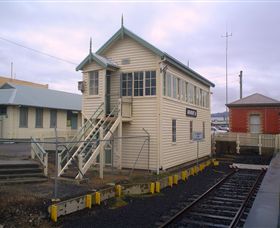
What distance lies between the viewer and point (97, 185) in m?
11.1

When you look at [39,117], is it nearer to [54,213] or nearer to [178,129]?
[178,129]

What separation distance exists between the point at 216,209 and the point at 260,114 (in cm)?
2266

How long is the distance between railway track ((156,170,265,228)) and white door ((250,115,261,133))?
17.6m

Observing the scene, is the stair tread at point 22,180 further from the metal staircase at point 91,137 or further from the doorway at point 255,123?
the doorway at point 255,123

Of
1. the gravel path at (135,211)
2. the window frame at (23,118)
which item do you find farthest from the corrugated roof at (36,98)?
the gravel path at (135,211)

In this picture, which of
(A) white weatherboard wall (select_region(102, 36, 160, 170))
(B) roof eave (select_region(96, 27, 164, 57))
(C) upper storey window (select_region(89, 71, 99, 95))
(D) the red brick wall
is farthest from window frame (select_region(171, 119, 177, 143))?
(D) the red brick wall

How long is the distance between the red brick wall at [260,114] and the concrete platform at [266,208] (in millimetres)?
21465

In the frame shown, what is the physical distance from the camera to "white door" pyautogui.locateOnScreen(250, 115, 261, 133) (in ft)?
100

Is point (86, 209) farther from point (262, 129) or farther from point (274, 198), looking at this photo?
point (262, 129)

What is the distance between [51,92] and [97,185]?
72.8 feet

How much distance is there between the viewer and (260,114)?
30.3m

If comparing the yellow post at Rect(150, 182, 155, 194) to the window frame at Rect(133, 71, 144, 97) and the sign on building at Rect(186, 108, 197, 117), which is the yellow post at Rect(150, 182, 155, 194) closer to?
the window frame at Rect(133, 71, 144, 97)

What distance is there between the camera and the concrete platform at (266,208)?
5.98m

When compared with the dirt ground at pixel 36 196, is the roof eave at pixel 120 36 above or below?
above
